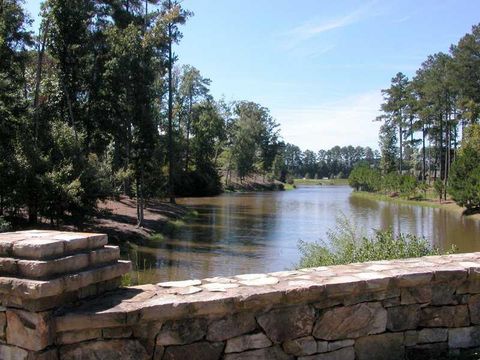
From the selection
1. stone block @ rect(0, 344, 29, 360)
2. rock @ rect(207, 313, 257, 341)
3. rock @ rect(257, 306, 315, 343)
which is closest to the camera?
stone block @ rect(0, 344, 29, 360)

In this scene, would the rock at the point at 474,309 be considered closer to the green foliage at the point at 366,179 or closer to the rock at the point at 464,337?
the rock at the point at 464,337

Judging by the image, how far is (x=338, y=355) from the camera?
3727 mm

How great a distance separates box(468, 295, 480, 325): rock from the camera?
4.10m

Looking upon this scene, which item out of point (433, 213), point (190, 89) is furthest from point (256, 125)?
point (433, 213)

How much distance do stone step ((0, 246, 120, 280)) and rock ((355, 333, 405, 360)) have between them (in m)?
2.11

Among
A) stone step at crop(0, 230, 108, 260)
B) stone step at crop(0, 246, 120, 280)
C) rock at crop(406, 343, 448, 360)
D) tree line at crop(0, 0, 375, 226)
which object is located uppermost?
tree line at crop(0, 0, 375, 226)

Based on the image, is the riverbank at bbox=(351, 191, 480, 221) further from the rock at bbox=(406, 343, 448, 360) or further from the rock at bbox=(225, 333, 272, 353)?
the rock at bbox=(225, 333, 272, 353)

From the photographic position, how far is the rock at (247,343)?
3.43 metres

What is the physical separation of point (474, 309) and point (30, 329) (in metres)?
3.44

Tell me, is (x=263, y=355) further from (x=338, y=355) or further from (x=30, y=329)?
(x=30, y=329)

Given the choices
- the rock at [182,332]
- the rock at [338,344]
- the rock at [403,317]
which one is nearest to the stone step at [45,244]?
the rock at [182,332]

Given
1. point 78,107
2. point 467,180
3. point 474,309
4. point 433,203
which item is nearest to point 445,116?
point 433,203

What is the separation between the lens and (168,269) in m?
12.7

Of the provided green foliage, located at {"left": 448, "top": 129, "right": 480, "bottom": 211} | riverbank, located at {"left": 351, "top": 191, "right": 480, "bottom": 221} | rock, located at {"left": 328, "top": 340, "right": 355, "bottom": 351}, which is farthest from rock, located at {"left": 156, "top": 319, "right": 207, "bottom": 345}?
green foliage, located at {"left": 448, "top": 129, "right": 480, "bottom": 211}
